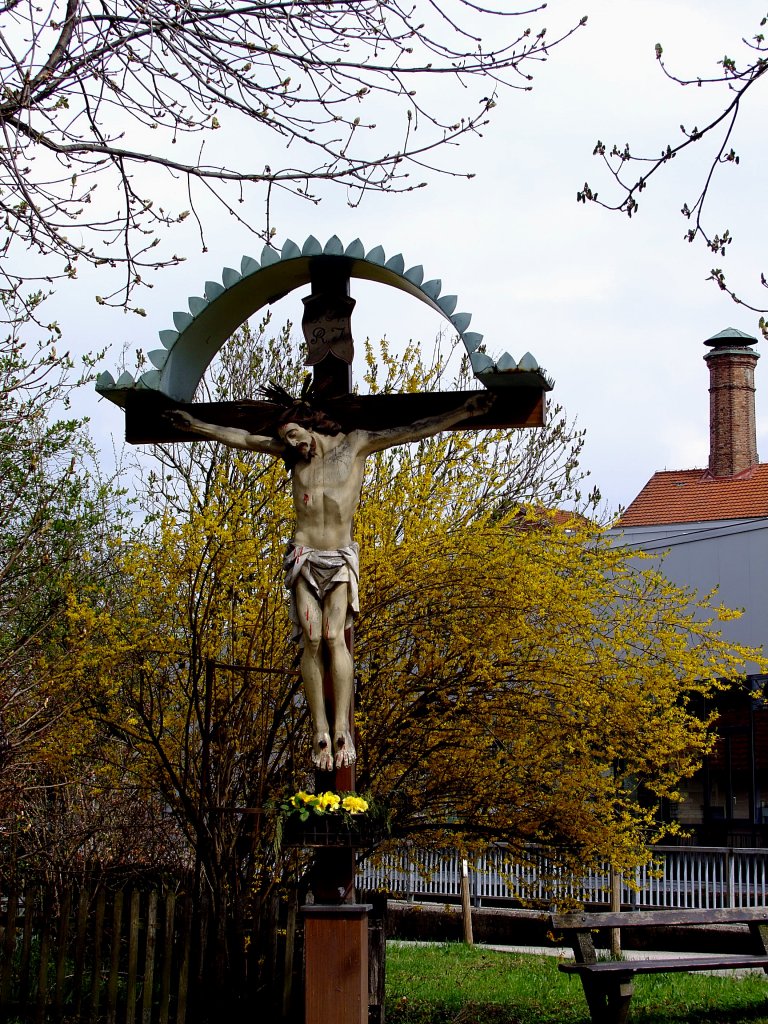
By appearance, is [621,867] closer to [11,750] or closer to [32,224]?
[11,750]

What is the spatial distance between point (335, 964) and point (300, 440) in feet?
7.96

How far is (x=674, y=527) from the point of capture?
2320cm

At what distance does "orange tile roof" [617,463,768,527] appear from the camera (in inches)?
1133

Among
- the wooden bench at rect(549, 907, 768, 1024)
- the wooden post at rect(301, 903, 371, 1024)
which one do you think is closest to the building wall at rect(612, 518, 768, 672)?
the wooden bench at rect(549, 907, 768, 1024)

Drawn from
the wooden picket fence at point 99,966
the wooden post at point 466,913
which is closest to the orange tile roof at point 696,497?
the wooden post at point 466,913

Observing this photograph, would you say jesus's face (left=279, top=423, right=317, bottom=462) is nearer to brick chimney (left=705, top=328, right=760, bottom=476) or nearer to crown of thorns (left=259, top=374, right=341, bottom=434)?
crown of thorns (left=259, top=374, right=341, bottom=434)

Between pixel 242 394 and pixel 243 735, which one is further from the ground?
pixel 242 394

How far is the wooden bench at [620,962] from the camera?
29.6 ft

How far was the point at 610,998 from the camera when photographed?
30.0 feet

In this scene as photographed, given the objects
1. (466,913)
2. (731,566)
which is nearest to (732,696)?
(731,566)

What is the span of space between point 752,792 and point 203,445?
965 cm

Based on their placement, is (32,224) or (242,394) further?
(242,394)

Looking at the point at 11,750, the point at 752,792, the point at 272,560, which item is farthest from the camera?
the point at 752,792

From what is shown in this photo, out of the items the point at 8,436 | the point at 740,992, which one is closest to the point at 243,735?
the point at 740,992
